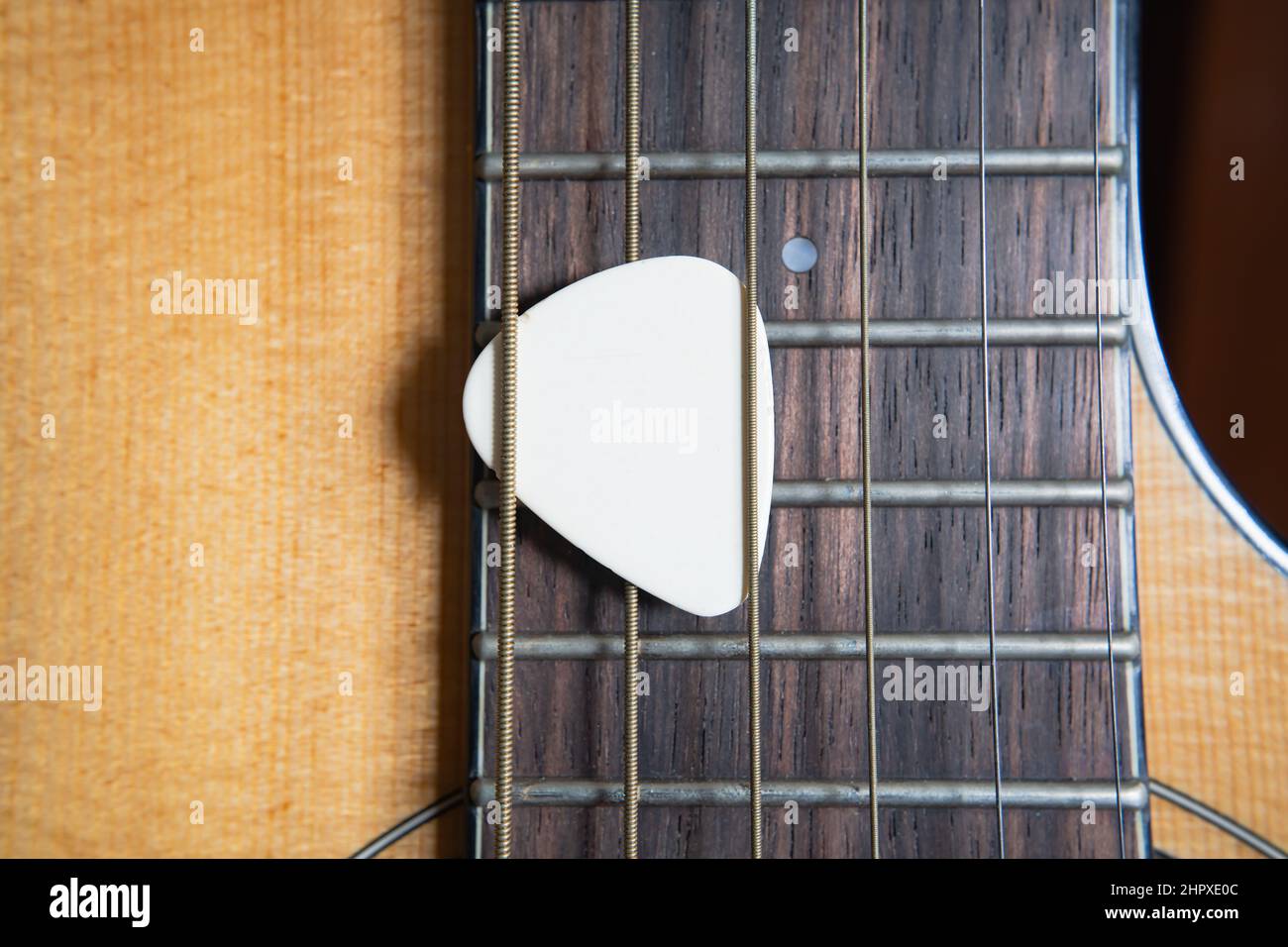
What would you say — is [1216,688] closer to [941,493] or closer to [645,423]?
[941,493]

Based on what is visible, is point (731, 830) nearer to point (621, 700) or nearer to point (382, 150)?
point (621, 700)

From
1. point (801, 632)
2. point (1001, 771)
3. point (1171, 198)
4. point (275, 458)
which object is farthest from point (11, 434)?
point (1171, 198)

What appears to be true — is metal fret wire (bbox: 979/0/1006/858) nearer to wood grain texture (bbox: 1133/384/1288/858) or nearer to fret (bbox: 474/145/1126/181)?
fret (bbox: 474/145/1126/181)

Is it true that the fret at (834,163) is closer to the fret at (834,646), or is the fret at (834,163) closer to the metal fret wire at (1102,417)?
the metal fret wire at (1102,417)

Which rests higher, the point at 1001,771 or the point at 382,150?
the point at 382,150

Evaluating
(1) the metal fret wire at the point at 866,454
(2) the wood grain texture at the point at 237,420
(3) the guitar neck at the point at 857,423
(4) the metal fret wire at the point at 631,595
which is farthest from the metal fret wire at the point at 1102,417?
(2) the wood grain texture at the point at 237,420

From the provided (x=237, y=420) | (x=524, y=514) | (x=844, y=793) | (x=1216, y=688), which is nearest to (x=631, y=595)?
(x=524, y=514)

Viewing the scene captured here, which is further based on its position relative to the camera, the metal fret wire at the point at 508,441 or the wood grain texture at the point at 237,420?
the wood grain texture at the point at 237,420
